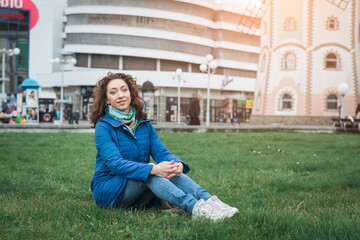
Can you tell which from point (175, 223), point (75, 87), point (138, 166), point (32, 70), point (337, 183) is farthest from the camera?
point (32, 70)

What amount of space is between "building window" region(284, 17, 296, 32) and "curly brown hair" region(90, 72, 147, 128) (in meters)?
32.2

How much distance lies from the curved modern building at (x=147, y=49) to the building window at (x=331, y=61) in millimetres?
21042

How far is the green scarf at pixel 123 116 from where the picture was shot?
416cm

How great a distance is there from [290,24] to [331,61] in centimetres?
476

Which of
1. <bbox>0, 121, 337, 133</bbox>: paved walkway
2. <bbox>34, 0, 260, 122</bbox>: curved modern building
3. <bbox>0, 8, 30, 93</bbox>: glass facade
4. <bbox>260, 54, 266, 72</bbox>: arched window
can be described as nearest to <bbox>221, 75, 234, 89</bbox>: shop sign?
<bbox>34, 0, 260, 122</bbox>: curved modern building

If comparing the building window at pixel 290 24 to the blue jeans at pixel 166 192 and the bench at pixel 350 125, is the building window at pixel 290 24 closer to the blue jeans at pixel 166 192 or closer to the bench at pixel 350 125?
the bench at pixel 350 125

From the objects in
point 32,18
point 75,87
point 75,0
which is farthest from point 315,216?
point 32,18

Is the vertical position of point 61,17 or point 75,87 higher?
point 61,17

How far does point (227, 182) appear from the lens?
5.77 meters

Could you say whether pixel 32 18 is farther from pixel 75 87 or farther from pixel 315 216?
pixel 315 216

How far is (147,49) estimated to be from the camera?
53.8 metres

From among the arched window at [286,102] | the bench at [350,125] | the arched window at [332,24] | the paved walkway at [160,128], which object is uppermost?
the arched window at [332,24]

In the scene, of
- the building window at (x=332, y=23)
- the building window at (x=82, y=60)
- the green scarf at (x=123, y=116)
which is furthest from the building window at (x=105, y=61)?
the green scarf at (x=123, y=116)

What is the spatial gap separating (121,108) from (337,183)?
3422 millimetres
